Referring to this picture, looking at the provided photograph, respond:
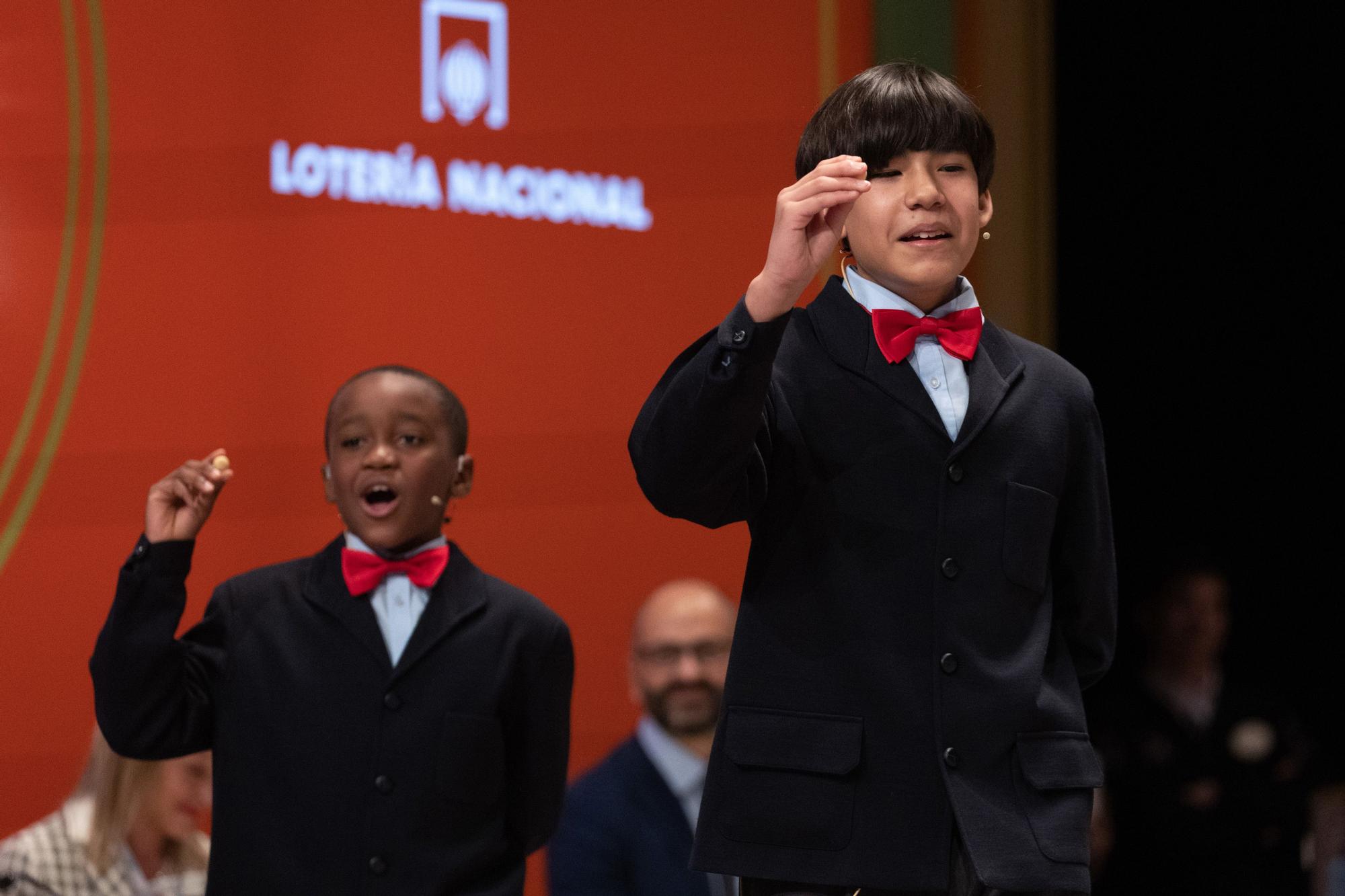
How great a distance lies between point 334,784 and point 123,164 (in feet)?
5.00

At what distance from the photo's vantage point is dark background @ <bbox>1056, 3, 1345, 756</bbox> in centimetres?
585

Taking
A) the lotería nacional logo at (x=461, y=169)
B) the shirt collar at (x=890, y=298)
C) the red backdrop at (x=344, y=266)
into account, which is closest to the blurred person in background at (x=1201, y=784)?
the red backdrop at (x=344, y=266)

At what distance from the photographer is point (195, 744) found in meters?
2.81

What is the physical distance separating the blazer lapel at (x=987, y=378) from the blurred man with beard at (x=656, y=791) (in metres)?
1.35

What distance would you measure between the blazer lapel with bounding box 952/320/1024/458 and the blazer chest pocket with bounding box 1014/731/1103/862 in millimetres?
332

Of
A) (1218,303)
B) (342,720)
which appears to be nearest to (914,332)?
(342,720)

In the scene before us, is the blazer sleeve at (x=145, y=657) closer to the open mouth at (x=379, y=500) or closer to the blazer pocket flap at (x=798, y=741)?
the open mouth at (x=379, y=500)

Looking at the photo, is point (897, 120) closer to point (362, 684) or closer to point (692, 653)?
point (362, 684)

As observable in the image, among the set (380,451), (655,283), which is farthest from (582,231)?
(380,451)

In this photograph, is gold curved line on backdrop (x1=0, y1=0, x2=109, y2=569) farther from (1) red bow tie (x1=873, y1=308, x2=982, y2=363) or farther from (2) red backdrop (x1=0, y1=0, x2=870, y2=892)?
(1) red bow tie (x1=873, y1=308, x2=982, y2=363)

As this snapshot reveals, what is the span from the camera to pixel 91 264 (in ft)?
11.9

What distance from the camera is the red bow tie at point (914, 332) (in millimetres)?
2092

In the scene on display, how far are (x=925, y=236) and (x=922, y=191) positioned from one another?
0.17 ft

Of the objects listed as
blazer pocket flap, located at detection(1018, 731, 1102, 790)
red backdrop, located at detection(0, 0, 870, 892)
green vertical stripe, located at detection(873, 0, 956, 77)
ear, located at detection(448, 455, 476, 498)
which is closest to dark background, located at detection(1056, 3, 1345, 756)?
green vertical stripe, located at detection(873, 0, 956, 77)
